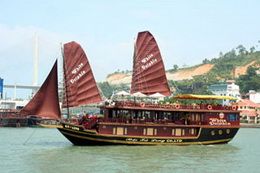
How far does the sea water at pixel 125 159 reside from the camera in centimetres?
2011

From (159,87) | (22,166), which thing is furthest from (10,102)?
(22,166)

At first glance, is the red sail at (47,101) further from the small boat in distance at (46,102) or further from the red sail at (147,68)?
the red sail at (147,68)

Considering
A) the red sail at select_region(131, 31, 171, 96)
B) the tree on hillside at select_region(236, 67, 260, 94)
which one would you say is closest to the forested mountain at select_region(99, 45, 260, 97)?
the tree on hillside at select_region(236, 67, 260, 94)

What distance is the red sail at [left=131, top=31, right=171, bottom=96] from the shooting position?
3039cm

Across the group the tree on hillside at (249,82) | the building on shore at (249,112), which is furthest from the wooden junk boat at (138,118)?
the tree on hillside at (249,82)

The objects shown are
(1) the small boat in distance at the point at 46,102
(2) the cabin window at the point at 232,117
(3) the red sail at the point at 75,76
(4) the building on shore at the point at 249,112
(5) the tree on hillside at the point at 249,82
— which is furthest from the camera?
(5) the tree on hillside at the point at 249,82

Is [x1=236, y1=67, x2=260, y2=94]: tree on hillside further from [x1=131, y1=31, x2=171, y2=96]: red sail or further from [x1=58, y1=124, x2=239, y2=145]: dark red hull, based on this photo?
[x1=58, y1=124, x2=239, y2=145]: dark red hull

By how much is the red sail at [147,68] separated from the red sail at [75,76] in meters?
2.89

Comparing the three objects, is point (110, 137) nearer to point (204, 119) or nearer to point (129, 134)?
point (129, 134)

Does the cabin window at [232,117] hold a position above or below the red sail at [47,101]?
Result: below

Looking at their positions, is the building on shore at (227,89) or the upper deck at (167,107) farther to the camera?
the building on shore at (227,89)

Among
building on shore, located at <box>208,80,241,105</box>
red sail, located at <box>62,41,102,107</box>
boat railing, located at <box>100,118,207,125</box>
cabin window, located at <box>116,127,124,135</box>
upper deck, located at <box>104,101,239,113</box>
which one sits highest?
building on shore, located at <box>208,80,241,105</box>

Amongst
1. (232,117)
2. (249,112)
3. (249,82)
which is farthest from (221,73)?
(232,117)

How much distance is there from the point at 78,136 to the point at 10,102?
4326 centimetres
